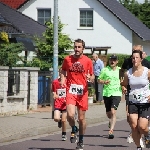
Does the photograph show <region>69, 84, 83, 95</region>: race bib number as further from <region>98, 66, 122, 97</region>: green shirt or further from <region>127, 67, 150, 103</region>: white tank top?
<region>98, 66, 122, 97</region>: green shirt

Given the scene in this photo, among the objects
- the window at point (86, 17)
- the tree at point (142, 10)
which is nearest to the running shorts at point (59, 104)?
the window at point (86, 17)

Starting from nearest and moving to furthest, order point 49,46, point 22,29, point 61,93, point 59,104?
point 59,104 → point 61,93 → point 49,46 → point 22,29

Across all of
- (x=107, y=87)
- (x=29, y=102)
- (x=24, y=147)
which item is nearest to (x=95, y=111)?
(x=29, y=102)

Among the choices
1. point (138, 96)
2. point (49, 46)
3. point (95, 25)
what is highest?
point (95, 25)

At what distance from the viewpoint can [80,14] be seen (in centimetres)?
4591

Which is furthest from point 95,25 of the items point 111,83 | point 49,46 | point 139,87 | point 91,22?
point 139,87

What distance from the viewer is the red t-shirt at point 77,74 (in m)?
12.6

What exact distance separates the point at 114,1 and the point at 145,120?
38.7m

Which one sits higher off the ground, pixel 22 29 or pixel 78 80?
pixel 22 29

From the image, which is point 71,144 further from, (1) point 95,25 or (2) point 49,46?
(1) point 95,25

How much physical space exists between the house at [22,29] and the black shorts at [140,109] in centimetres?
1692

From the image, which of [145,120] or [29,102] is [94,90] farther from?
[145,120]

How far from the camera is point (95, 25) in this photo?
150 feet

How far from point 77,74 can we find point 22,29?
1994 centimetres
